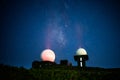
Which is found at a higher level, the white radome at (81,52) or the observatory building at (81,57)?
the white radome at (81,52)

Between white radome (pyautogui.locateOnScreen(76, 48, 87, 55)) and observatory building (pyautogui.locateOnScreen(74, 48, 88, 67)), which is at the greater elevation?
white radome (pyautogui.locateOnScreen(76, 48, 87, 55))

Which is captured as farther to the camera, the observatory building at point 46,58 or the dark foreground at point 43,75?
the observatory building at point 46,58

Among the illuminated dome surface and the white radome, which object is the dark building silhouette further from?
the illuminated dome surface

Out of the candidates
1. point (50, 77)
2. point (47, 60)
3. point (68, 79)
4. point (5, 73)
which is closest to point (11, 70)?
point (5, 73)

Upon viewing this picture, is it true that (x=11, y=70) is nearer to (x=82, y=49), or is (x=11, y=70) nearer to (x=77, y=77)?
(x=77, y=77)

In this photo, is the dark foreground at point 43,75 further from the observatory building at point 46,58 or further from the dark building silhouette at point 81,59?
the observatory building at point 46,58

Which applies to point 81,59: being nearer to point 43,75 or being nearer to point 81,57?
point 81,57

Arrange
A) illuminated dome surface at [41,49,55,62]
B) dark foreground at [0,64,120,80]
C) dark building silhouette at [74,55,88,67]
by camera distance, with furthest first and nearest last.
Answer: illuminated dome surface at [41,49,55,62] < dark building silhouette at [74,55,88,67] < dark foreground at [0,64,120,80]

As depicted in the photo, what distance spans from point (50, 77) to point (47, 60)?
745 inches

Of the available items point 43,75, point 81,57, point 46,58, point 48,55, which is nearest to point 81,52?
Answer: point 81,57

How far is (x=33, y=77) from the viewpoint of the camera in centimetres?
2372

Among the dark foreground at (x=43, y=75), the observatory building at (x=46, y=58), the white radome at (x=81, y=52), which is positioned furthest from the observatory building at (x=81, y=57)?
the dark foreground at (x=43, y=75)

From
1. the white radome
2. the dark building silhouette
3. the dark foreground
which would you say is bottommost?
the dark foreground

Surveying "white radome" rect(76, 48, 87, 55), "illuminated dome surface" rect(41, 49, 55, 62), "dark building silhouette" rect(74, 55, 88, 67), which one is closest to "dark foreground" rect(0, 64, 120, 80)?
"dark building silhouette" rect(74, 55, 88, 67)
